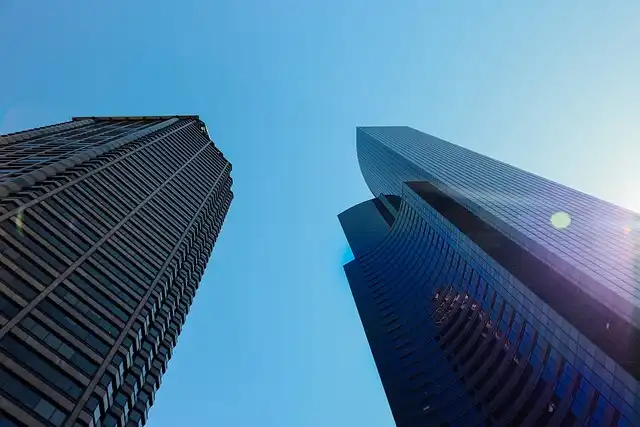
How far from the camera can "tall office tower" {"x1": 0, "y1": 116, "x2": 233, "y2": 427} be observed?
42469 millimetres

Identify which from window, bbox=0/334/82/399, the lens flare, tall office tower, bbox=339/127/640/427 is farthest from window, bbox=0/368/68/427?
the lens flare

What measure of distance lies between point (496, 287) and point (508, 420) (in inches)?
667

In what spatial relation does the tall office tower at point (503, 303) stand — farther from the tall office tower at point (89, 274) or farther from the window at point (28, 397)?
the window at point (28, 397)

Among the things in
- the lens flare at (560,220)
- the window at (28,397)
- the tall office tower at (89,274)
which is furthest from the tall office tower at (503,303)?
the window at (28,397)

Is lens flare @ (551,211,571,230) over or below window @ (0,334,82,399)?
over

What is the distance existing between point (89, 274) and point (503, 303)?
171ft

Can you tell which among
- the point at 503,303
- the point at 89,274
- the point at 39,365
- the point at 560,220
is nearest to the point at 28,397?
the point at 39,365

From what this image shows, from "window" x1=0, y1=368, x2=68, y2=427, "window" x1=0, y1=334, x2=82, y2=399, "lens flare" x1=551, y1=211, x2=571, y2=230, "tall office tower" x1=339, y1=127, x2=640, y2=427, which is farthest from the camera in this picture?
"lens flare" x1=551, y1=211, x2=571, y2=230

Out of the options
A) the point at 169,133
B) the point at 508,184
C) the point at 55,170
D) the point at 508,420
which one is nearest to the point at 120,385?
the point at 55,170

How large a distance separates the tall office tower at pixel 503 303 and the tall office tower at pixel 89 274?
1705 inches

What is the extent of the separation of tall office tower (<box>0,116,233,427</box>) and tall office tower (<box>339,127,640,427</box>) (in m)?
43.3

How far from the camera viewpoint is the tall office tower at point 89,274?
139ft

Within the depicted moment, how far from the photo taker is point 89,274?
185ft

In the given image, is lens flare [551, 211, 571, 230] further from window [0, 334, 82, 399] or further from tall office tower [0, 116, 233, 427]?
window [0, 334, 82, 399]
